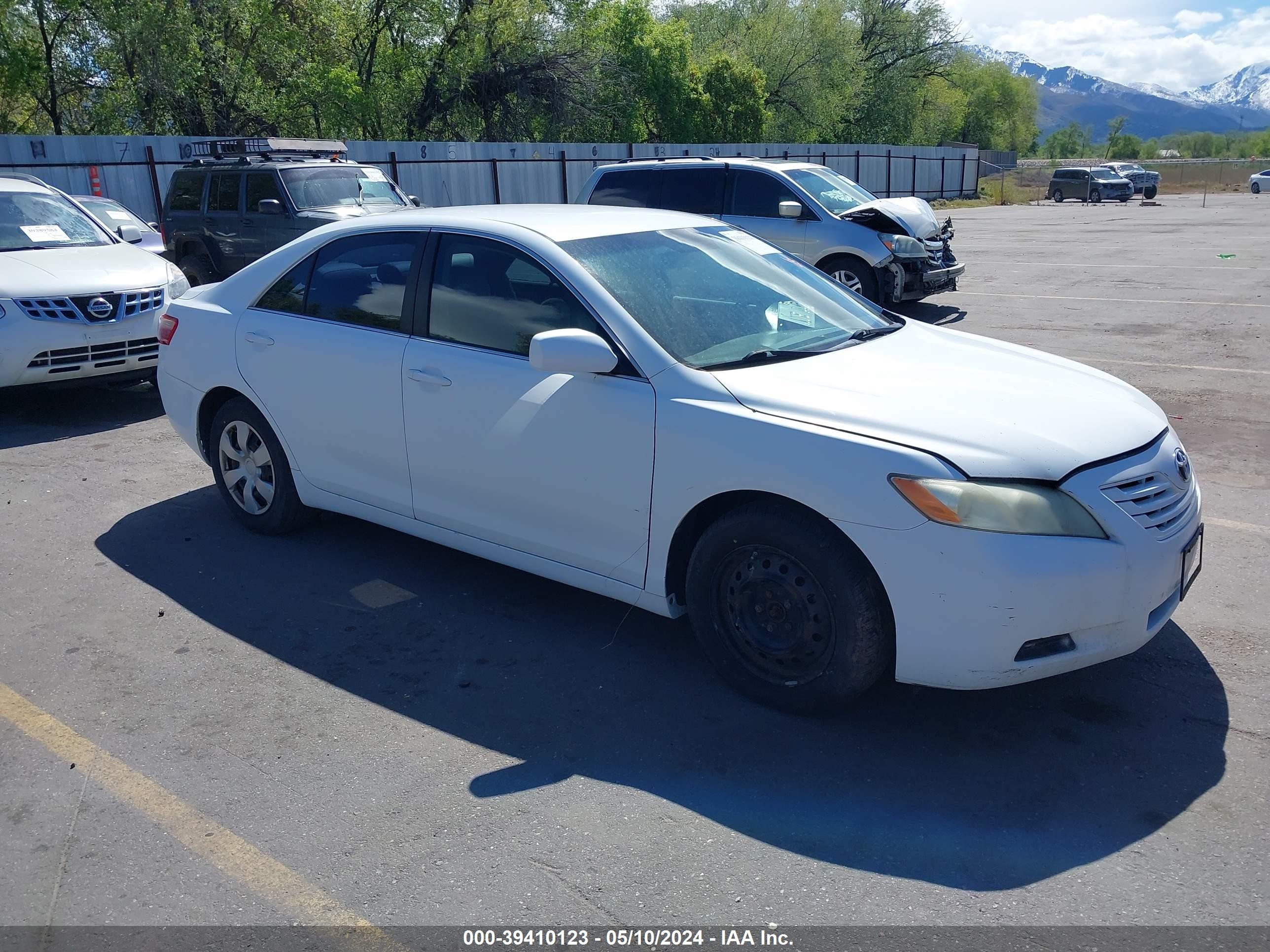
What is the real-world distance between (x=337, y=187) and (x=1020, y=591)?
1201cm

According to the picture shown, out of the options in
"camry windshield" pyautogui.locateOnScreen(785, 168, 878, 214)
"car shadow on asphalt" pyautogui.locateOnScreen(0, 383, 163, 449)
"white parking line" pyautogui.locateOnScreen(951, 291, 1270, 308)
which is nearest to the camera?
"car shadow on asphalt" pyautogui.locateOnScreen(0, 383, 163, 449)

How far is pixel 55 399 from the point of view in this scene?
9.24 m

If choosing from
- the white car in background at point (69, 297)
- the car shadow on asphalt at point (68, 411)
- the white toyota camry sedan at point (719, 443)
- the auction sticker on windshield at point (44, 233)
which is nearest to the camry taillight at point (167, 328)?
the white toyota camry sedan at point (719, 443)

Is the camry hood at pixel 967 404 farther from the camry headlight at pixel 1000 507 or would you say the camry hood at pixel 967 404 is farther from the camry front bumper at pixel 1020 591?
the camry front bumper at pixel 1020 591

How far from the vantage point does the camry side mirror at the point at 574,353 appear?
151 inches

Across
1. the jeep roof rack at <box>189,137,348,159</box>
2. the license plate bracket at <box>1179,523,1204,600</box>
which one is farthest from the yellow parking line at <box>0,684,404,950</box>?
the jeep roof rack at <box>189,137,348,159</box>

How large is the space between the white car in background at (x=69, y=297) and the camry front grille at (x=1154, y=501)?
653 centimetres

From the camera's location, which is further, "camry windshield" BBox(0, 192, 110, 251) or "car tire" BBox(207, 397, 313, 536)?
"camry windshield" BBox(0, 192, 110, 251)

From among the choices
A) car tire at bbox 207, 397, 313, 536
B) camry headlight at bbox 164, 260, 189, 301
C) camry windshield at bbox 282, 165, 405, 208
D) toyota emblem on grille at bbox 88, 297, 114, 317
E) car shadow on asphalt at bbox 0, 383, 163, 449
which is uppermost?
camry windshield at bbox 282, 165, 405, 208

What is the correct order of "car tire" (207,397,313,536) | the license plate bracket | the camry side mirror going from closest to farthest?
the license plate bracket → the camry side mirror → "car tire" (207,397,313,536)

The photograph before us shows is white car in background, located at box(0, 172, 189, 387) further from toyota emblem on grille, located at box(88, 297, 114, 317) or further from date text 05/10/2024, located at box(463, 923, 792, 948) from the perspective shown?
date text 05/10/2024, located at box(463, 923, 792, 948)

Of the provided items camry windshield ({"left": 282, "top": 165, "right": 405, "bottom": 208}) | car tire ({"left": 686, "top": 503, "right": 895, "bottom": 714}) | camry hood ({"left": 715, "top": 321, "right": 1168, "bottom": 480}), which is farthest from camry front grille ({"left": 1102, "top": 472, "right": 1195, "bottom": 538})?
camry windshield ({"left": 282, "top": 165, "right": 405, "bottom": 208})

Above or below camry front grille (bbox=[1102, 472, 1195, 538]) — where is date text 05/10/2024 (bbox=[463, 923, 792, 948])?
below

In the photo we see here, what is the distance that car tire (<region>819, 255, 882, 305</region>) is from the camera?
1211 cm
